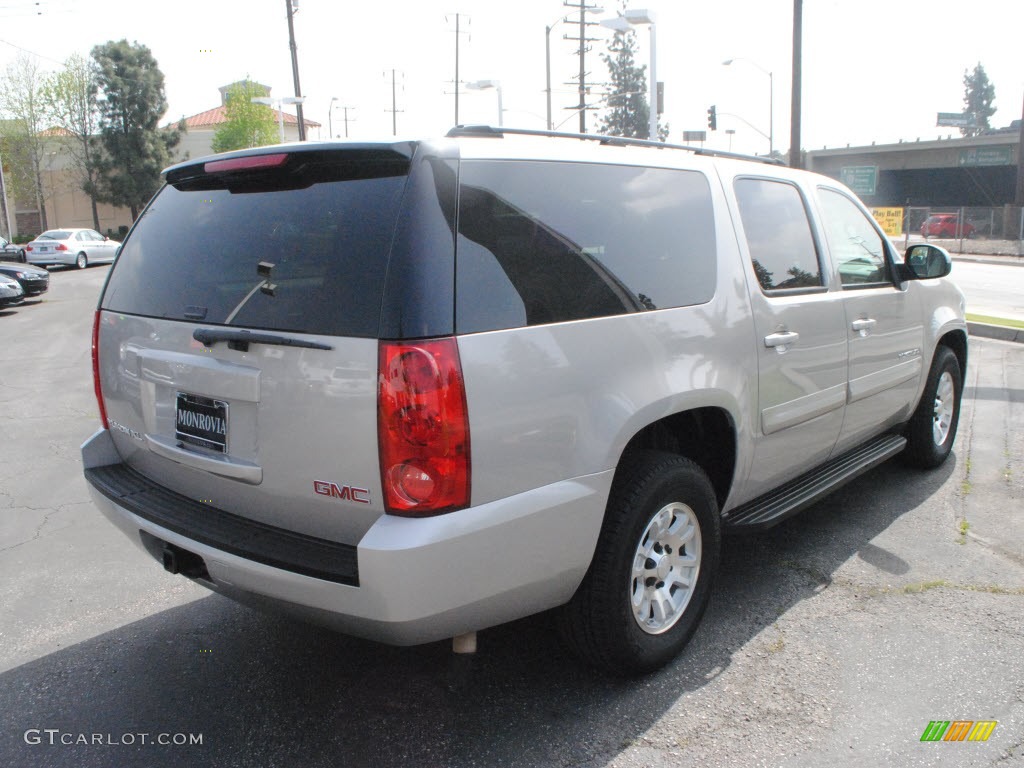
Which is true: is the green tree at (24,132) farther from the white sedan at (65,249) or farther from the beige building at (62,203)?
the white sedan at (65,249)

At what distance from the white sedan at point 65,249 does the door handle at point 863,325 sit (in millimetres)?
30109

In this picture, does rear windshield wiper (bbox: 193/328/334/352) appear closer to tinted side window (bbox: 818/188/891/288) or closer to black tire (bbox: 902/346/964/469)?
tinted side window (bbox: 818/188/891/288)

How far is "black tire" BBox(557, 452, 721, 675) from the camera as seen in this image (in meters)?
2.83

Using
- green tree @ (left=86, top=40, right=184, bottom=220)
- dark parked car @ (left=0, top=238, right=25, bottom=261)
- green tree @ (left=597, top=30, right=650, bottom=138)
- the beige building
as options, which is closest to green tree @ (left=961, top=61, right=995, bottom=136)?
green tree @ (left=597, top=30, right=650, bottom=138)

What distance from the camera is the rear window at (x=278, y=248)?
8.13ft

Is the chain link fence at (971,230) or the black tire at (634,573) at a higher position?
the chain link fence at (971,230)

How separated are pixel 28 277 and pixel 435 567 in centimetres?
1930

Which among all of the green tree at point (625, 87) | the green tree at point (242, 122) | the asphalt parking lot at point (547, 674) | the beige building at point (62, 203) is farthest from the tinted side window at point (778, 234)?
the green tree at point (625, 87)

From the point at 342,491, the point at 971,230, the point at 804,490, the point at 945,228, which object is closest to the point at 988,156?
the point at 971,230

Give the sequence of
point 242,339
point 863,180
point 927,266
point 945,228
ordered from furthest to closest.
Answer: point 945,228 < point 863,180 < point 927,266 < point 242,339

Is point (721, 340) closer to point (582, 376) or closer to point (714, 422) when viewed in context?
point (714, 422)

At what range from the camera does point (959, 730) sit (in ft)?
9.16

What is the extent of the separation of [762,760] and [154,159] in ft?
200

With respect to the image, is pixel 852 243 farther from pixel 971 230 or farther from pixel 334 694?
pixel 971 230
